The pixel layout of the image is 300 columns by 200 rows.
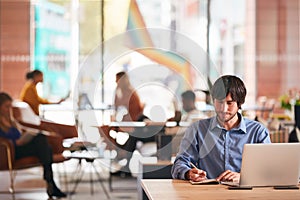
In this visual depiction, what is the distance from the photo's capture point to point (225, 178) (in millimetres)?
3531

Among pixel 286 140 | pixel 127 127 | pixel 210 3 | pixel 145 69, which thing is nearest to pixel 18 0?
pixel 145 69

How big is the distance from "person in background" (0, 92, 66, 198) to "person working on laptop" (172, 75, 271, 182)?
3602mm

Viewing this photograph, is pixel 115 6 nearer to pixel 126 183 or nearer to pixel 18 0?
pixel 18 0

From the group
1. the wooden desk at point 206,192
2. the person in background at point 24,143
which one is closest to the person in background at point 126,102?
the person in background at point 24,143

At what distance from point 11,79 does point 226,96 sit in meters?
7.36

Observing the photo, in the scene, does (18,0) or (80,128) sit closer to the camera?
(80,128)

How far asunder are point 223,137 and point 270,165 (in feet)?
1.87

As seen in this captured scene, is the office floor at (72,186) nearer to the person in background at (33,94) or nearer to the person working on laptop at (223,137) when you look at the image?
the person in background at (33,94)

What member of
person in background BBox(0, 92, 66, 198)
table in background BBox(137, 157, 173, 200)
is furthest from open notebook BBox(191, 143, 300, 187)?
person in background BBox(0, 92, 66, 198)

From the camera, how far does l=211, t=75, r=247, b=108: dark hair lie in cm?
378

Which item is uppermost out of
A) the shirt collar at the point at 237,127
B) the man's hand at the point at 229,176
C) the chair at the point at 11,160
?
the shirt collar at the point at 237,127

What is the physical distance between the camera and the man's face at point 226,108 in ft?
12.4

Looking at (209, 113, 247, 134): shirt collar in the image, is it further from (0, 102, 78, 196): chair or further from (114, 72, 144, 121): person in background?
(114, 72, 144, 121): person in background

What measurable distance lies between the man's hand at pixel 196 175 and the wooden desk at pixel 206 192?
3.0 inches
